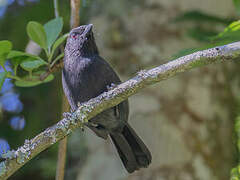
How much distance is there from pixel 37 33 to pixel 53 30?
0.14 meters

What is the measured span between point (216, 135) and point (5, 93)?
2.72m

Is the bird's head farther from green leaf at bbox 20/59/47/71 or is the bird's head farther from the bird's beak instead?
green leaf at bbox 20/59/47/71

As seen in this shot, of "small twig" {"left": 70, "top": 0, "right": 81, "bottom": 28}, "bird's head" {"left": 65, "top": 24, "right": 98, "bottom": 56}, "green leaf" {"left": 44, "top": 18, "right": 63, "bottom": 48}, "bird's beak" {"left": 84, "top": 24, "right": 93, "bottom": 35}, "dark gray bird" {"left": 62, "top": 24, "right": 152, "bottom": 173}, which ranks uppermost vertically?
"small twig" {"left": 70, "top": 0, "right": 81, "bottom": 28}

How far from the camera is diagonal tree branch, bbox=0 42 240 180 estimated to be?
209 centimetres

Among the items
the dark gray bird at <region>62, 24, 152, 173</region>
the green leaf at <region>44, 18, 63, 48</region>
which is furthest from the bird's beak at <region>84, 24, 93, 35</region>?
the green leaf at <region>44, 18, 63, 48</region>

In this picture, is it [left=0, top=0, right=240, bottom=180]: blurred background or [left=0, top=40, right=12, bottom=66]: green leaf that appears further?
[left=0, top=0, right=240, bottom=180]: blurred background

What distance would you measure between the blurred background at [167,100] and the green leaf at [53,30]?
3.73 ft

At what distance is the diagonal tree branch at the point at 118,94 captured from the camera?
2092 millimetres

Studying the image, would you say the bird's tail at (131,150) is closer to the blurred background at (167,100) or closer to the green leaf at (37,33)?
the blurred background at (167,100)

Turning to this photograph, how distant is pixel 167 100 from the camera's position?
12.1 ft

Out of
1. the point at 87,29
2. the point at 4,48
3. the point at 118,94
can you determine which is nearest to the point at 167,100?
the point at 87,29

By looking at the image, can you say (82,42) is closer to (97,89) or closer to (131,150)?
(97,89)

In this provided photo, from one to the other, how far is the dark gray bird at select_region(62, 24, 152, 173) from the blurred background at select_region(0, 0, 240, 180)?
0.23 meters

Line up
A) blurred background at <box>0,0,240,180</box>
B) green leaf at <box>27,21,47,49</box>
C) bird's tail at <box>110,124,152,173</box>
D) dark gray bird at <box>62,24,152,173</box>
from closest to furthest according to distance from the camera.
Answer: green leaf at <box>27,21,47,49</box>
dark gray bird at <box>62,24,152,173</box>
bird's tail at <box>110,124,152,173</box>
blurred background at <box>0,0,240,180</box>
